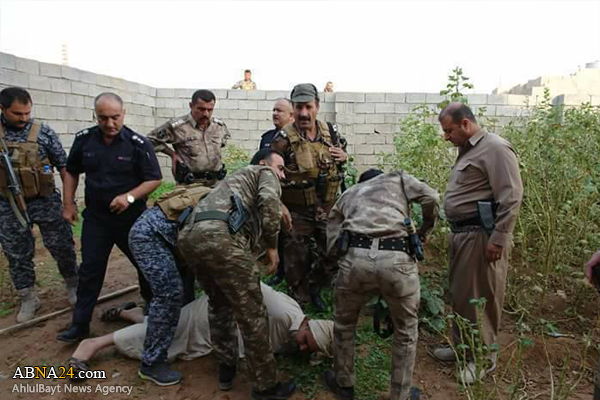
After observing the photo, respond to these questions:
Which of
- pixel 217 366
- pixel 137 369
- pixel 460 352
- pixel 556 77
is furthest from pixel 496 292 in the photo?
pixel 556 77

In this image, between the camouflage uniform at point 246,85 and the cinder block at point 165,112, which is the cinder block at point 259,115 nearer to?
the camouflage uniform at point 246,85

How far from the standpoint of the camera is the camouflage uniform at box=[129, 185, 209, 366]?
268 centimetres

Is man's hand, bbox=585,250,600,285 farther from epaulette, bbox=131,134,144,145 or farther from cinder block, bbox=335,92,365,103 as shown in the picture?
cinder block, bbox=335,92,365,103

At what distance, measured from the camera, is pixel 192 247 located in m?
2.38

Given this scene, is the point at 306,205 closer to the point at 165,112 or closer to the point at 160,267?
the point at 160,267

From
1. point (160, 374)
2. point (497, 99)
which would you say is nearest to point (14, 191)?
point (160, 374)

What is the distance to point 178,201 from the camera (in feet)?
8.94

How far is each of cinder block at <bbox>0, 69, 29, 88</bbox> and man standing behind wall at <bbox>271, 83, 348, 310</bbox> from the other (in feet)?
15.2

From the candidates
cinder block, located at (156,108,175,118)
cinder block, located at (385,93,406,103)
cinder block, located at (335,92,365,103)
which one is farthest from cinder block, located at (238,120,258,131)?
cinder block, located at (385,93,406,103)

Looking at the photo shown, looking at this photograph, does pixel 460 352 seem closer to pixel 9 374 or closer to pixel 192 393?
pixel 192 393

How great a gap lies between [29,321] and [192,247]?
80.6 inches

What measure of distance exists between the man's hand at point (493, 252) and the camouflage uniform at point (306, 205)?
1.42 metres

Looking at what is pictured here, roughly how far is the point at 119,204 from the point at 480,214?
2.53m

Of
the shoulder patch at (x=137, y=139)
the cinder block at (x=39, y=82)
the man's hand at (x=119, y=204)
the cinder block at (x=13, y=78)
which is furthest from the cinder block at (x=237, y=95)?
the man's hand at (x=119, y=204)
